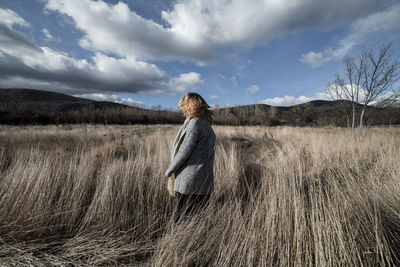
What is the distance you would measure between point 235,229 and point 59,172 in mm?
3056

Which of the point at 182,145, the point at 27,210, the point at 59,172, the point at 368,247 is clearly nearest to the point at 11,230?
the point at 27,210

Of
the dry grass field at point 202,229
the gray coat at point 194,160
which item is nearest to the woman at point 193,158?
the gray coat at point 194,160

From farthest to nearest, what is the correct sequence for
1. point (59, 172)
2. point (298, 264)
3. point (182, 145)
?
1. point (59, 172)
2. point (182, 145)
3. point (298, 264)

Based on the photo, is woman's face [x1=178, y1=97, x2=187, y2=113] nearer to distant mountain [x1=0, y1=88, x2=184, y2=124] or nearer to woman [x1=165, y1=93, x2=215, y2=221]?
woman [x1=165, y1=93, x2=215, y2=221]

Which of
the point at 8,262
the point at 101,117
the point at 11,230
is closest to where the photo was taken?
the point at 8,262

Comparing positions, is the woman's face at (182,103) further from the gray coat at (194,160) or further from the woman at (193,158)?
the gray coat at (194,160)

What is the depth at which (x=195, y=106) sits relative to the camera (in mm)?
1889

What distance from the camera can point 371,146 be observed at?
5.61 metres

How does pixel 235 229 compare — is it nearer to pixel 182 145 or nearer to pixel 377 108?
pixel 182 145

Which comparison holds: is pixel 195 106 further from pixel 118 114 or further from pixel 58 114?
pixel 118 114

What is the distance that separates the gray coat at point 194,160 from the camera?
1.77 metres

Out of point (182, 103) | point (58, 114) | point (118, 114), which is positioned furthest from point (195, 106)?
point (118, 114)

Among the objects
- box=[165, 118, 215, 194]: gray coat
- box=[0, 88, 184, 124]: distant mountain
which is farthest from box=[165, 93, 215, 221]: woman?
box=[0, 88, 184, 124]: distant mountain

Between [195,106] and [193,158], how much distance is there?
645mm
